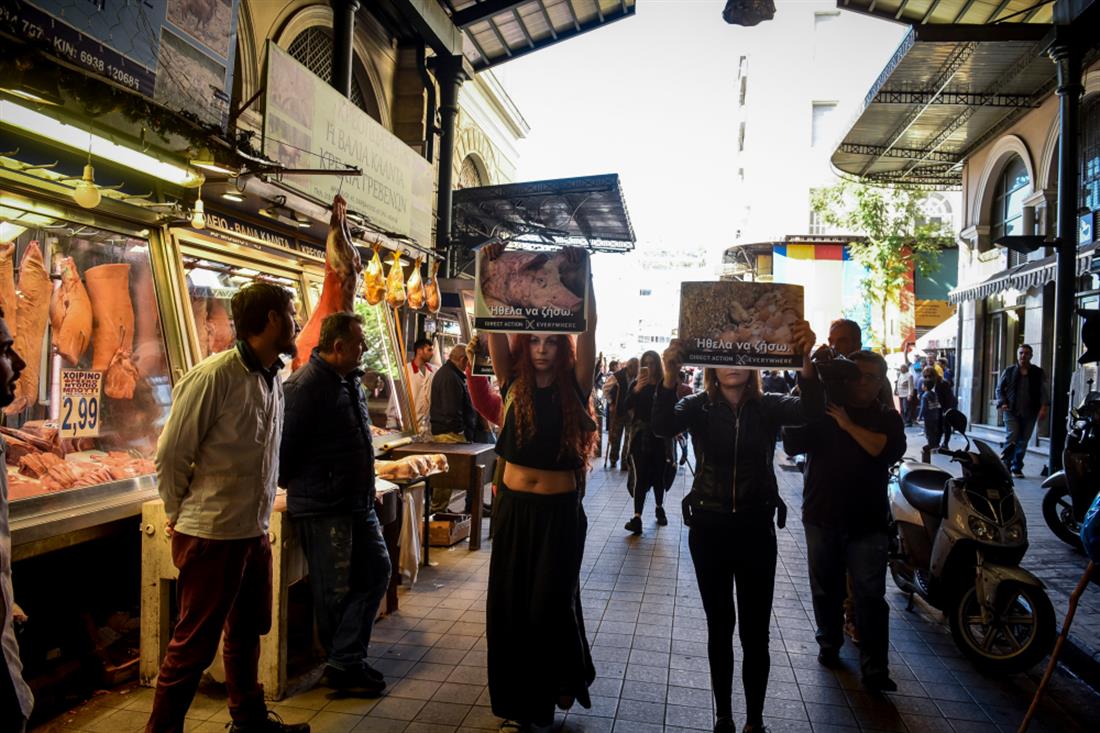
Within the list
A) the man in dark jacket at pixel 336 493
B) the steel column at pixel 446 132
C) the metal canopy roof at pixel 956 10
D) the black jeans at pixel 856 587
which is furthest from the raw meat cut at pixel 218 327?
the metal canopy roof at pixel 956 10

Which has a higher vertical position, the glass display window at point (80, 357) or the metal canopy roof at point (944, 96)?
the metal canopy roof at point (944, 96)

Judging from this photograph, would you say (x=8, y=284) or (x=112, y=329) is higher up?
(x=8, y=284)

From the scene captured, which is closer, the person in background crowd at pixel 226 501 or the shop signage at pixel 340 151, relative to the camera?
the person in background crowd at pixel 226 501

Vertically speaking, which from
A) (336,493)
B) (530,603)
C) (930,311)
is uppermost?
(930,311)

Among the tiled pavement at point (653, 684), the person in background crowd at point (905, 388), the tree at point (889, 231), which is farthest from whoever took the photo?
the tree at point (889, 231)

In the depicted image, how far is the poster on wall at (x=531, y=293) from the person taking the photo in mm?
3533

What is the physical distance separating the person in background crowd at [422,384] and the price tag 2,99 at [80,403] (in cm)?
445

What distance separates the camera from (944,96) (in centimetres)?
1557

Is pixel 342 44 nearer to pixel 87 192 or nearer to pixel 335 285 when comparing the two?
pixel 335 285

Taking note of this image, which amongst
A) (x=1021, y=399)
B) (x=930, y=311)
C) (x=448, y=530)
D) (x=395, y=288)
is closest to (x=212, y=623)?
(x=448, y=530)

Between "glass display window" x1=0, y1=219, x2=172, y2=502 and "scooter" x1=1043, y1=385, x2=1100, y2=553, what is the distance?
781 cm

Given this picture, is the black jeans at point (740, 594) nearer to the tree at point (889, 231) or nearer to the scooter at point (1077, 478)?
the scooter at point (1077, 478)

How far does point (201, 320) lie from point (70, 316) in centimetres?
151

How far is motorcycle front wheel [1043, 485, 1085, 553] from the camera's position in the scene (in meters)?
7.84
